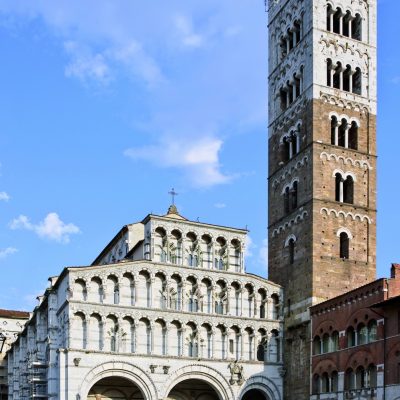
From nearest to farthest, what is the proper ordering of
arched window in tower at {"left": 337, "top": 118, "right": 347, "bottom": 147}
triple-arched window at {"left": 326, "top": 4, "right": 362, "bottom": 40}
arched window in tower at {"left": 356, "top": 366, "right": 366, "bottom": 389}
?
arched window in tower at {"left": 356, "top": 366, "right": 366, "bottom": 389}, arched window in tower at {"left": 337, "top": 118, "right": 347, "bottom": 147}, triple-arched window at {"left": 326, "top": 4, "right": 362, "bottom": 40}

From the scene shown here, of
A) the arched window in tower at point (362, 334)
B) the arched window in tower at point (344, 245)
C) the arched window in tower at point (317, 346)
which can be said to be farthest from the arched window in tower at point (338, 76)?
the arched window in tower at point (362, 334)

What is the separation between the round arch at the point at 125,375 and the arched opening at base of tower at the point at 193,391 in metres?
3.32

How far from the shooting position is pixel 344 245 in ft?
150

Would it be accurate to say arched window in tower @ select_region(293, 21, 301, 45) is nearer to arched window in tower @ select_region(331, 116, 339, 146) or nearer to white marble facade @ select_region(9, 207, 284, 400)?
arched window in tower @ select_region(331, 116, 339, 146)

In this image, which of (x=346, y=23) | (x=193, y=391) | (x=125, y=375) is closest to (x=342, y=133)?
(x=346, y=23)

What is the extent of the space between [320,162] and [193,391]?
54.4 feet

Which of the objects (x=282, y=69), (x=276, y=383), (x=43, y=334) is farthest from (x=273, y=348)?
(x=282, y=69)

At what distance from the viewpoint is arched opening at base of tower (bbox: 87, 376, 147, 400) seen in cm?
4350

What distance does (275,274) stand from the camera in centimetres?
4925

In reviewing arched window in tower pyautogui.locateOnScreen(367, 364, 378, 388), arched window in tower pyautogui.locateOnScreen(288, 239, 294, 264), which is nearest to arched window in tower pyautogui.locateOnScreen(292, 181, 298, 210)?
arched window in tower pyautogui.locateOnScreen(288, 239, 294, 264)

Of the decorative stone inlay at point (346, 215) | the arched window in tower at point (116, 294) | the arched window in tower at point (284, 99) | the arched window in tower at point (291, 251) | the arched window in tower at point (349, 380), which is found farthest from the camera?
the arched window in tower at point (284, 99)

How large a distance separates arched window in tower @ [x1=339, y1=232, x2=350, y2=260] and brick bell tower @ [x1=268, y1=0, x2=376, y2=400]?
6 centimetres

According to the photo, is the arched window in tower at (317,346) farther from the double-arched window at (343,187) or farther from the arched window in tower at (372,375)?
the double-arched window at (343,187)

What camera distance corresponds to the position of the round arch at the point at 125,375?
41281 millimetres
